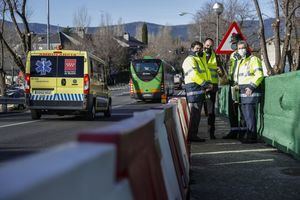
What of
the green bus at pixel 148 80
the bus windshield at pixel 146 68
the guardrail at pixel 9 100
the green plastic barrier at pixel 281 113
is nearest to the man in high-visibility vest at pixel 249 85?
the green plastic barrier at pixel 281 113

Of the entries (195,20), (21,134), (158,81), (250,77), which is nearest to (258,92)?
(250,77)

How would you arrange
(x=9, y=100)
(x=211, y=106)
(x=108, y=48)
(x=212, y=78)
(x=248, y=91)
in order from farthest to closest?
(x=108, y=48) → (x=9, y=100) → (x=211, y=106) → (x=212, y=78) → (x=248, y=91)

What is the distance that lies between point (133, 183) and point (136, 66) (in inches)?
1546

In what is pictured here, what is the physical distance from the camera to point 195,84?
35.6 feet

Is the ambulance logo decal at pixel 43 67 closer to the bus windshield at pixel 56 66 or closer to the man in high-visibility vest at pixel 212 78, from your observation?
the bus windshield at pixel 56 66

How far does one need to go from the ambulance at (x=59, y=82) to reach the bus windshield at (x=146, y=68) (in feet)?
71.8

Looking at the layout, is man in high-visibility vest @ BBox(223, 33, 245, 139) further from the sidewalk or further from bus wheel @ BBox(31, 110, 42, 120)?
bus wheel @ BBox(31, 110, 42, 120)

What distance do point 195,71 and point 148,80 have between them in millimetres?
29906

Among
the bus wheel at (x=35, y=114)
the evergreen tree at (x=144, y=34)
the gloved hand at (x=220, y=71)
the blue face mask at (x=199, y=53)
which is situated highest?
the evergreen tree at (x=144, y=34)

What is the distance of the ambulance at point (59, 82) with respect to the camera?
61.1 ft

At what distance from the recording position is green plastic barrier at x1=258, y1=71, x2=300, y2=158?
27.6 feet

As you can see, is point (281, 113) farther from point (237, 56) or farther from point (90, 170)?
point (90, 170)

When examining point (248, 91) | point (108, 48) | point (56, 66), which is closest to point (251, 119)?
point (248, 91)

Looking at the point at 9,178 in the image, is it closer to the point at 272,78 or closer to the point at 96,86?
the point at 272,78
